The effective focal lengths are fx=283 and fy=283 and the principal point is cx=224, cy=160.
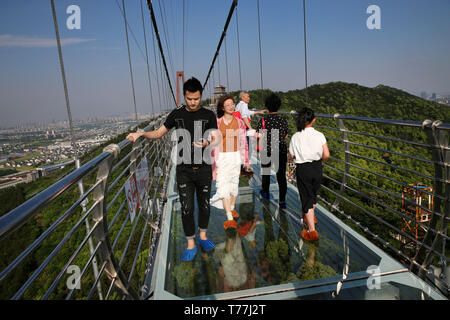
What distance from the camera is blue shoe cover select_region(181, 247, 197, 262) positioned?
2.17 m

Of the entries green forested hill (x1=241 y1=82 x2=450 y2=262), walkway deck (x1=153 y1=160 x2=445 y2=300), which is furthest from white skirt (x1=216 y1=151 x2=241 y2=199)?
green forested hill (x1=241 y1=82 x2=450 y2=262)

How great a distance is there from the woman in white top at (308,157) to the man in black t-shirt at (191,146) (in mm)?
720

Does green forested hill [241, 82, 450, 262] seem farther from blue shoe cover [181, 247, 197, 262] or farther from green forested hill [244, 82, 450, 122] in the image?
blue shoe cover [181, 247, 197, 262]

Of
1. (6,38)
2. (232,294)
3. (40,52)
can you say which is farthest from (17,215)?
(40,52)

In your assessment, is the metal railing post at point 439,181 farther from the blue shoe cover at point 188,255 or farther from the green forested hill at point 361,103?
the green forested hill at point 361,103

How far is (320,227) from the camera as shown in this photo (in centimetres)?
261

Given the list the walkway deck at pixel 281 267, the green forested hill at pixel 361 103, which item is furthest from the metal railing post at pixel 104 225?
the green forested hill at pixel 361 103

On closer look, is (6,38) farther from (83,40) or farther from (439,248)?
(439,248)

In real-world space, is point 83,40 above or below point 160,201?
above

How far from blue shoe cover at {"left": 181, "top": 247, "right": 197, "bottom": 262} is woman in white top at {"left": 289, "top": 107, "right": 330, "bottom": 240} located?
0.93 meters

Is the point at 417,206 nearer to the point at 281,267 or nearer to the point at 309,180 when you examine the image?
the point at 309,180

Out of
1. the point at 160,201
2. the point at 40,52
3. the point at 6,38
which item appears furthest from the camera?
the point at 40,52

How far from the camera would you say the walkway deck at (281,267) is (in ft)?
5.78

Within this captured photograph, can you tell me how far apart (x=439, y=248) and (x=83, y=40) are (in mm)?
8265
